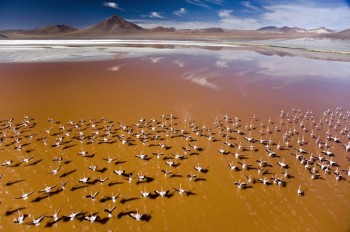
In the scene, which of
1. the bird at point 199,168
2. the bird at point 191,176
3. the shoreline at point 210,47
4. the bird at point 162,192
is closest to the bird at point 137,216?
the bird at point 162,192

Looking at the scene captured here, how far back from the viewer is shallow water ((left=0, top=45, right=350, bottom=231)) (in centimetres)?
1853

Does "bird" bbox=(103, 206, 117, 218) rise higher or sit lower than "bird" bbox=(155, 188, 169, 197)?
lower

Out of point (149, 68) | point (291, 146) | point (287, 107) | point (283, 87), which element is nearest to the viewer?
point (291, 146)

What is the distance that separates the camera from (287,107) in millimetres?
38469

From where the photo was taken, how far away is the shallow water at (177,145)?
60.8ft

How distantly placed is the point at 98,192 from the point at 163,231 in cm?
582

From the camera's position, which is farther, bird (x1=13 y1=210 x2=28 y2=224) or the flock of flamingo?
the flock of flamingo

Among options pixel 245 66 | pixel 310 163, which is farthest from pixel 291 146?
pixel 245 66

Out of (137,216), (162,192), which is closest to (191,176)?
(162,192)

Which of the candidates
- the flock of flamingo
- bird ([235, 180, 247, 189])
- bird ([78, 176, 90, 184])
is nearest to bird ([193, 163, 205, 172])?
the flock of flamingo

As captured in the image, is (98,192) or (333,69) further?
(333,69)

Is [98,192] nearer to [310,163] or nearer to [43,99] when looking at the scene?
[310,163]

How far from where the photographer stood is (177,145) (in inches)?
1087

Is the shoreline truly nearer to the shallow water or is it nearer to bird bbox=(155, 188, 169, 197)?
the shallow water
